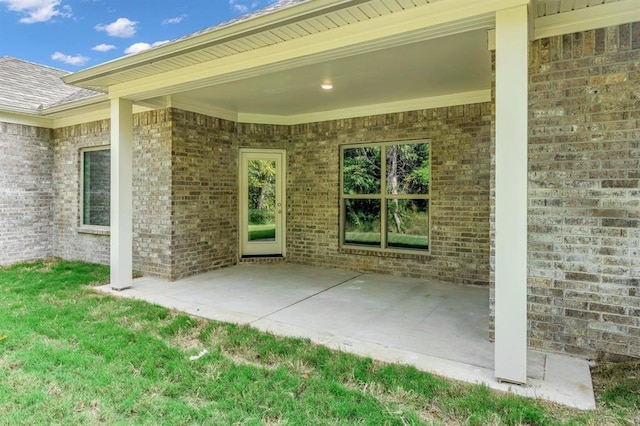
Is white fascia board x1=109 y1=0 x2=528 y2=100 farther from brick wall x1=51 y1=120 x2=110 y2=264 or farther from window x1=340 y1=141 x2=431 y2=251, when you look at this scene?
brick wall x1=51 y1=120 x2=110 y2=264

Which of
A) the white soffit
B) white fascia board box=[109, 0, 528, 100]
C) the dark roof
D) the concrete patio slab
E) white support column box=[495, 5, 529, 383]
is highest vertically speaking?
the dark roof

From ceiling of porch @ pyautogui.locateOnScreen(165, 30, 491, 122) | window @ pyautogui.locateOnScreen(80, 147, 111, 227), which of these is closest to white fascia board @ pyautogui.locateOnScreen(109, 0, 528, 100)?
ceiling of porch @ pyautogui.locateOnScreen(165, 30, 491, 122)

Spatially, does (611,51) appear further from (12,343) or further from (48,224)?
(48,224)

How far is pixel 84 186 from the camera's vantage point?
24.8ft

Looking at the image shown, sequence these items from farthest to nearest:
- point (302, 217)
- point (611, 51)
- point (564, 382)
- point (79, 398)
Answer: point (302, 217) → point (611, 51) → point (564, 382) → point (79, 398)

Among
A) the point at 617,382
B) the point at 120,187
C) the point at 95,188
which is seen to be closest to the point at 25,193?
the point at 95,188

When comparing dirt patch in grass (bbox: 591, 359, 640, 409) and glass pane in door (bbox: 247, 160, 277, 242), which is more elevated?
glass pane in door (bbox: 247, 160, 277, 242)

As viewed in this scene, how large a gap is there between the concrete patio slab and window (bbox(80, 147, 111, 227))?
2274 mm

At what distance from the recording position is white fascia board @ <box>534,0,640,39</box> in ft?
9.74

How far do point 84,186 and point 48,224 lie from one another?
1.25m

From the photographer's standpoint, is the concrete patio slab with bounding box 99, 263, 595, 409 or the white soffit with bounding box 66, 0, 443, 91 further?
the white soffit with bounding box 66, 0, 443, 91

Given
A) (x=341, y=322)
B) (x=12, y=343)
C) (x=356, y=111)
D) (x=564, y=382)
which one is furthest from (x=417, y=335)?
(x=356, y=111)

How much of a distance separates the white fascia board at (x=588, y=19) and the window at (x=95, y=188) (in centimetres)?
722

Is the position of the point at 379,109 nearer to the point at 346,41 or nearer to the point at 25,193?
the point at 346,41
